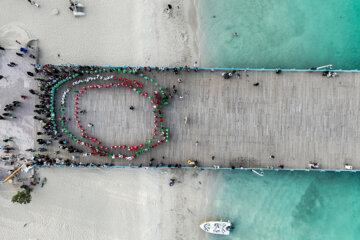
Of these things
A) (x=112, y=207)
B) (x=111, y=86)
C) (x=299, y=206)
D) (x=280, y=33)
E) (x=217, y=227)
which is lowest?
(x=217, y=227)

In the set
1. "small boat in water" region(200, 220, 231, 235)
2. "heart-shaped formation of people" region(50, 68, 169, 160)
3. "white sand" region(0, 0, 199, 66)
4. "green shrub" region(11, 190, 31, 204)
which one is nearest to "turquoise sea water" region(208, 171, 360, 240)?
"small boat in water" region(200, 220, 231, 235)

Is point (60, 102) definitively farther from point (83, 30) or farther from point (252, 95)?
point (252, 95)

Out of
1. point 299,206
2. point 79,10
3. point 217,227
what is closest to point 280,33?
point 299,206

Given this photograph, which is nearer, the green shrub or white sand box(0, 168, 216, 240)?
the green shrub

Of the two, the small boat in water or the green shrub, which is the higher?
the green shrub

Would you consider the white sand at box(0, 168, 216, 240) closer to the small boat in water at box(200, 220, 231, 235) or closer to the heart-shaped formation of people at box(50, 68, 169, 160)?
the small boat in water at box(200, 220, 231, 235)

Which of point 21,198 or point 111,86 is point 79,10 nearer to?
point 111,86
